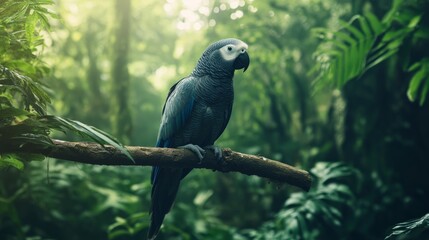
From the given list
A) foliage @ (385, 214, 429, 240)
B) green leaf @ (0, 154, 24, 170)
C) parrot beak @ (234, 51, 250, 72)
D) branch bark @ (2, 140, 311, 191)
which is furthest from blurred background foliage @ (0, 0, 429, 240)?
green leaf @ (0, 154, 24, 170)

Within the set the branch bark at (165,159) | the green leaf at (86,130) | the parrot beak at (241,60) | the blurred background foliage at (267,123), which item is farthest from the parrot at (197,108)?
the green leaf at (86,130)

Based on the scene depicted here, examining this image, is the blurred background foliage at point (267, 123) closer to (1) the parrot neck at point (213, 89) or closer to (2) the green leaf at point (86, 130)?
(1) the parrot neck at point (213, 89)

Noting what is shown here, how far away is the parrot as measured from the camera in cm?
241

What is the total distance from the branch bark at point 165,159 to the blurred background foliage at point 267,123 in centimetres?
83

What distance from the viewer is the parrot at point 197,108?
241 cm

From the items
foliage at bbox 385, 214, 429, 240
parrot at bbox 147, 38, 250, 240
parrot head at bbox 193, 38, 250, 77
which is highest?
parrot head at bbox 193, 38, 250, 77

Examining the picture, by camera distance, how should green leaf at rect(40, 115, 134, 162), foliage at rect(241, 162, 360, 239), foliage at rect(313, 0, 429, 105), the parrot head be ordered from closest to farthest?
1. green leaf at rect(40, 115, 134, 162)
2. the parrot head
3. foliage at rect(313, 0, 429, 105)
4. foliage at rect(241, 162, 360, 239)

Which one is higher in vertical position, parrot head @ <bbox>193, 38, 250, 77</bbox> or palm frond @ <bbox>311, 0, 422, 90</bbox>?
palm frond @ <bbox>311, 0, 422, 90</bbox>

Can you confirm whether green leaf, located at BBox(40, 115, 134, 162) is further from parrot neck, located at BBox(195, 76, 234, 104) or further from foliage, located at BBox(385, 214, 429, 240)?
foliage, located at BBox(385, 214, 429, 240)

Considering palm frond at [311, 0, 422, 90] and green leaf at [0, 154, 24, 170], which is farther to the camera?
palm frond at [311, 0, 422, 90]

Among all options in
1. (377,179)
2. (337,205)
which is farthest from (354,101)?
(337,205)

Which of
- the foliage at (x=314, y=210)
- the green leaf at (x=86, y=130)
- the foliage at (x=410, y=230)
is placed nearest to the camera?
the green leaf at (x=86, y=130)

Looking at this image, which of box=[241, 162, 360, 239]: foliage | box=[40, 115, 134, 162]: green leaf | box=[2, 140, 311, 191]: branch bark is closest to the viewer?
box=[40, 115, 134, 162]: green leaf

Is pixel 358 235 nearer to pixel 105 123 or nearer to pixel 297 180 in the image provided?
pixel 297 180
